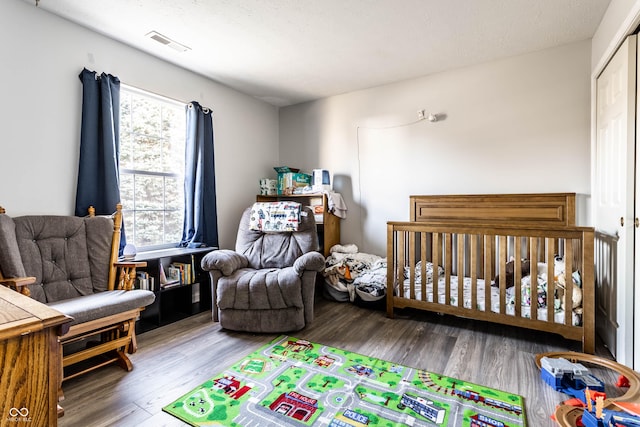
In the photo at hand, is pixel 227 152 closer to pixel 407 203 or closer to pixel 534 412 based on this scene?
pixel 407 203

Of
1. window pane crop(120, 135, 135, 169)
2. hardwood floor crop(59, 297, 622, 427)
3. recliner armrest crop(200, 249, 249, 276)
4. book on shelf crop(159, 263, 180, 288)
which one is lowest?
hardwood floor crop(59, 297, 622, 427)

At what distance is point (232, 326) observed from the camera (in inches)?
96.5

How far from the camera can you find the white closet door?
1.82m

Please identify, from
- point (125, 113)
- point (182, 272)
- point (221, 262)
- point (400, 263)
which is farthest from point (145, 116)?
point (400, 263)

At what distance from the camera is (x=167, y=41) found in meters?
2.55

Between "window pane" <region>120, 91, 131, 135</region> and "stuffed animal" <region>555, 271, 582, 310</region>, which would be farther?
"window pane" <region>120, 91, 131, 135</region>

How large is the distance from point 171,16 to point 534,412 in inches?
129

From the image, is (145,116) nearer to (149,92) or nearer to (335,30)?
(149,92)

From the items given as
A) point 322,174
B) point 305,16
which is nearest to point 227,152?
point 322,174

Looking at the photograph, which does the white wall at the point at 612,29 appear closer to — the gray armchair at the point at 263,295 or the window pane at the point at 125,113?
the gray armchair at the point at 263,295

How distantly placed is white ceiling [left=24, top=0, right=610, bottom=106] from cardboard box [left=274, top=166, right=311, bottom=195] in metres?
1.14

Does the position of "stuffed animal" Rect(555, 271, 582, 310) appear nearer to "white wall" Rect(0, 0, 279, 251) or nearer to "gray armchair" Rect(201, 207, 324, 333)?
"gray armchair" Rect(201, 207, 324, 333)

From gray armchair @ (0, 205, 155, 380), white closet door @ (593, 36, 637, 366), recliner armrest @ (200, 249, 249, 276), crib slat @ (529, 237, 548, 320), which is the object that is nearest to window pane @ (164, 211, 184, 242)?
gray armchair @ (0, 205, 155, 380)

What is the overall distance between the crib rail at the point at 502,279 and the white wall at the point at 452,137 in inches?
25.7
